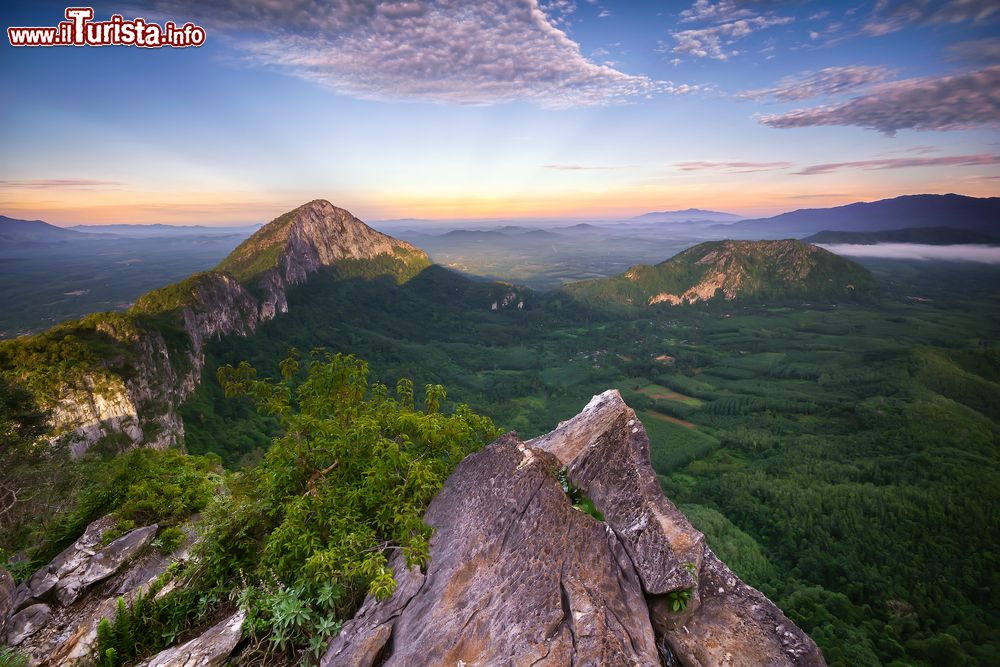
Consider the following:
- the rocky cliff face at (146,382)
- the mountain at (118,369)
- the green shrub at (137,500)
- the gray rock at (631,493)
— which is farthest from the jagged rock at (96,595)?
the rocky cliff face at (146,382)

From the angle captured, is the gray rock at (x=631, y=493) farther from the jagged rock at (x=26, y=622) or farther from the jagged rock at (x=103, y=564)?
the jagged rock at (x=26, y=622)

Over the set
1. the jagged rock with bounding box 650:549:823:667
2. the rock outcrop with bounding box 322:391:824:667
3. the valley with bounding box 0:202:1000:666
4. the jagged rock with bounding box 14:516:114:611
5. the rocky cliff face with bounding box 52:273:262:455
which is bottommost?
the valley with bounding box 0:202:1000:666

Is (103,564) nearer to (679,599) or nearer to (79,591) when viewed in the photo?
(79,591)

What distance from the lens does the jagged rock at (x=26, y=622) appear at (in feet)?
33.1

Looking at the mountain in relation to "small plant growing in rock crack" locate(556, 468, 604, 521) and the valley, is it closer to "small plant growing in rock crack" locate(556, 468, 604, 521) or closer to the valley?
the valley

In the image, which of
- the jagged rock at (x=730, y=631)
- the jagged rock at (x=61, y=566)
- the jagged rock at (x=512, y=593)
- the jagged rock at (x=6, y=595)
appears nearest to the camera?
the jagged rock at (x=512, y=593)

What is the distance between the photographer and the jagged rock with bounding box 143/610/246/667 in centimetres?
796

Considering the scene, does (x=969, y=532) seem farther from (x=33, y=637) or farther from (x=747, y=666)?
(x=33, y=637)

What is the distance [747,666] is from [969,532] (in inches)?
4929

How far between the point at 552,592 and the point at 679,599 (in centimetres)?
332

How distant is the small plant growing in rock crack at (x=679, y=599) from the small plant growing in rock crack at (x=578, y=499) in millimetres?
2369

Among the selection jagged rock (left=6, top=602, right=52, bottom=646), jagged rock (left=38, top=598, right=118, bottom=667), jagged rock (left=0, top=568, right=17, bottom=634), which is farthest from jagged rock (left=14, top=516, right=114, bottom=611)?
jagged rock (left=38, top=598, right=118, bottom=667)

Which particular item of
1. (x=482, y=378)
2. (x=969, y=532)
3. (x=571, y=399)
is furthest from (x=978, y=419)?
(x=482, y=378)

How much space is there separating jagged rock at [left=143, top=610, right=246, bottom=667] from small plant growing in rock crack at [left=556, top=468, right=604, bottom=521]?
818 cm
